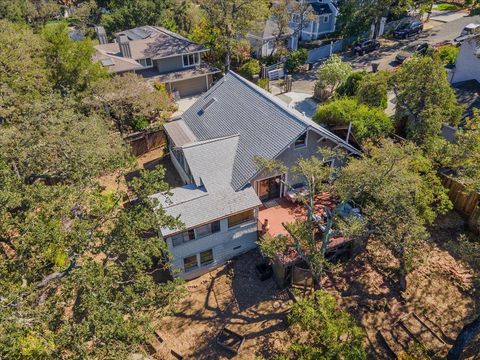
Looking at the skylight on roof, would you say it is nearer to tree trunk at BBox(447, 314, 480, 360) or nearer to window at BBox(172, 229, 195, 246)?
window at BBox(172, 229, 195, 246)

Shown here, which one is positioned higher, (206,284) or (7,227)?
(7,227)

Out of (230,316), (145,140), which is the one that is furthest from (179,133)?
(230,316)

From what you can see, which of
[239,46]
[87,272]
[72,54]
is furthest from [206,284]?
[239,46]

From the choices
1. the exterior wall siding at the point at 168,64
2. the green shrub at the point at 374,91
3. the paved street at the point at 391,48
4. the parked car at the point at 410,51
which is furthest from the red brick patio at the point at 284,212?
the parked car at the point at 410,51

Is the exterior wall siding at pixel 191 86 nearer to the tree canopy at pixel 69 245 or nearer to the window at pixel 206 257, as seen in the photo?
the tree canopy at pixel 69 245

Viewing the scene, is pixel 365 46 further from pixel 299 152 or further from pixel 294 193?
pixel 294 193

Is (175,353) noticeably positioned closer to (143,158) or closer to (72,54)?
(143,158)
